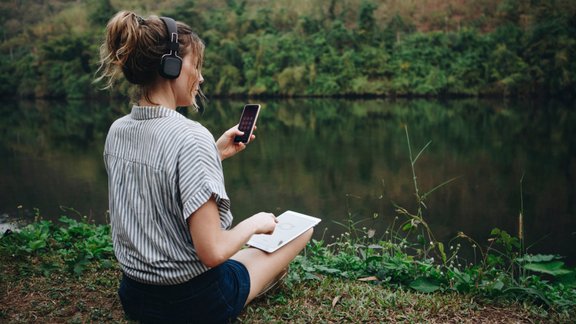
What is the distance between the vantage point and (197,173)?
160 centimetres

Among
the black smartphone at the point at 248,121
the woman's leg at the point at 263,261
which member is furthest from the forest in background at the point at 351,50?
the woman's leg at the point at 263,261

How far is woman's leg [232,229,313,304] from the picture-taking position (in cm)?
211

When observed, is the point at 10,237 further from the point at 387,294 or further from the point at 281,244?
the point at 387,294

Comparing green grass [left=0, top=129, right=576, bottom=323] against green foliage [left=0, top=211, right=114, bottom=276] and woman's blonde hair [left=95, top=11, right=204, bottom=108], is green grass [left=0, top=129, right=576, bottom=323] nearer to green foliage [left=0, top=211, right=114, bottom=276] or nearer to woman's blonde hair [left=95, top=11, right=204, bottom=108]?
green foliage [left=0, top=211, right=114, bottom=276]

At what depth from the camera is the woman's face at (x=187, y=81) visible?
68.1 inches

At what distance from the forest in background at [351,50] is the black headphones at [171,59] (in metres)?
39.3

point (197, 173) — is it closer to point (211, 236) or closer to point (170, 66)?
point (211, 236)

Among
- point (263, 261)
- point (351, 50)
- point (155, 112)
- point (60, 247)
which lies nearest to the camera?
point (155, 112)

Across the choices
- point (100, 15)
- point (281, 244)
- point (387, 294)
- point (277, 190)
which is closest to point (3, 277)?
point (281, 244)

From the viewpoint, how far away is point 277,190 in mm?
9914

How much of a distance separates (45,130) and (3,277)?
71.3ft

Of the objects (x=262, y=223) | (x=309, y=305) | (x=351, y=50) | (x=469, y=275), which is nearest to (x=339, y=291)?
(x=309, y=305)

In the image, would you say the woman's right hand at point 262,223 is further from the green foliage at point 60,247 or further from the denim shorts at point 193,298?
the green foliage at point 60,247

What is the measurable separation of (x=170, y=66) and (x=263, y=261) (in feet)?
3.04
